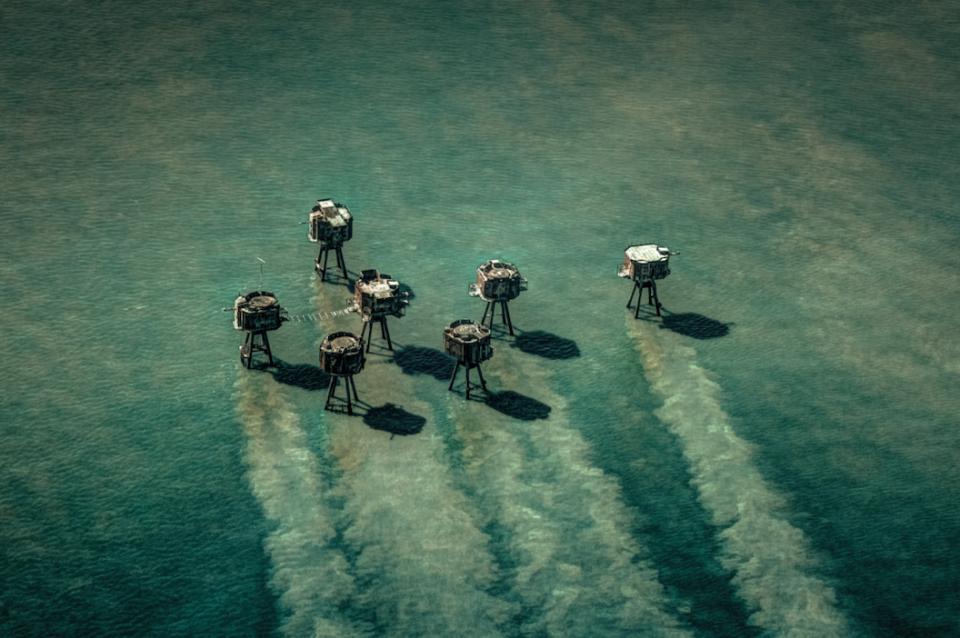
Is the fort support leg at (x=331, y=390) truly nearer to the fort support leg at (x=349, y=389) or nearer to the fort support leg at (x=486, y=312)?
the fort support leg at (x=349, y=389)

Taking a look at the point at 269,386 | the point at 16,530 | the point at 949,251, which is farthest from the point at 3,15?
the point at 949,251

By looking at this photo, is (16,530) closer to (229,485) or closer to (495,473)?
(229,485)

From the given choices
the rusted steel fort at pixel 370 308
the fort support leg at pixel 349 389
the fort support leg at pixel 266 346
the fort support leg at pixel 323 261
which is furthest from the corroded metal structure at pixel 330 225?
the fort support leg at pixel 349 389

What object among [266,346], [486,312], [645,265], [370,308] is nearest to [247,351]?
[266,346]

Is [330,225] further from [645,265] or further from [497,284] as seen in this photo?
[645,265]

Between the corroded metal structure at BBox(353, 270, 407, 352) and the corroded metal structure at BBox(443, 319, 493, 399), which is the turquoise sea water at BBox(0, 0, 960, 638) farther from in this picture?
the corroded metal structure at BBox(353, 270, 407, 352)

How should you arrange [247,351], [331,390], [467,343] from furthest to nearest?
[247,351] → [331,390] → [467,343]
